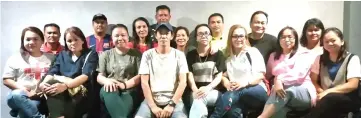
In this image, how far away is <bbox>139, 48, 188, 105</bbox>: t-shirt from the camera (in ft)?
9.14

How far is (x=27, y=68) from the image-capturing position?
2.84 meters

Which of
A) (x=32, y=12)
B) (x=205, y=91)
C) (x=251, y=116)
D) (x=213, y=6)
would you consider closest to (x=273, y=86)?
(x=251, y=116)

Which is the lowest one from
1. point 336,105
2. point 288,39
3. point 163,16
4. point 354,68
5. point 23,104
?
point 336,105

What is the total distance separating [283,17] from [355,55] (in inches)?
20.6

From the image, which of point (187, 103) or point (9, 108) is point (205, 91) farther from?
point (9, 108)

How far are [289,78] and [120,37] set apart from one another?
1.15 metres

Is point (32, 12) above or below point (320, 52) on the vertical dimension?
above

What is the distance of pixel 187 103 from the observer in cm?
281

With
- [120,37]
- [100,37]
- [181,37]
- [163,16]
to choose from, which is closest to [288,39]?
[181,37]

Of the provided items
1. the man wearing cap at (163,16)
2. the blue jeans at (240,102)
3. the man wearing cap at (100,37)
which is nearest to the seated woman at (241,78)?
the blue jeans at (240,102)

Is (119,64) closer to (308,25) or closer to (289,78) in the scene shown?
(289,78)

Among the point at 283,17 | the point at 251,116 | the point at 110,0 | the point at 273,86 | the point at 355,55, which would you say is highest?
the point at 110,0

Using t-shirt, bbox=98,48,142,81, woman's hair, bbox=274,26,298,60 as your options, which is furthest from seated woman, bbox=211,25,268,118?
t-shirt, bbox=98,48,142,81

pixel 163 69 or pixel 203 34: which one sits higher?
pixel 203 34
